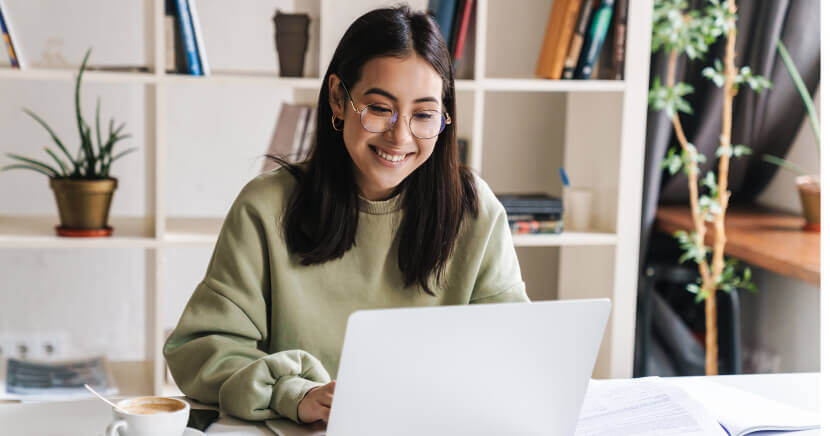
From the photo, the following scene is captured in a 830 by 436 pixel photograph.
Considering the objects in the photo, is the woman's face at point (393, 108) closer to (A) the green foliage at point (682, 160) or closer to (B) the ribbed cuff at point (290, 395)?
(B) the ribbed cuff at point (290, 395)

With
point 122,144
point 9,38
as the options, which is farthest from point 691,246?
point 9,38

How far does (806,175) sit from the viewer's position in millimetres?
2732

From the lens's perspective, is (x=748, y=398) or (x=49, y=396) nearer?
(x=748, y=398)

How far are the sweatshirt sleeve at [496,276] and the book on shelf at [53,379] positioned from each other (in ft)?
Result: 3.74

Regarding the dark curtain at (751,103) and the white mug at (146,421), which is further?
the dark curtain at (751,103)

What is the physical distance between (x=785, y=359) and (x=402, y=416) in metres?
2.28

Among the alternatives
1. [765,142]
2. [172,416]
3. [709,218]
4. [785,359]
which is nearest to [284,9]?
[709,218]

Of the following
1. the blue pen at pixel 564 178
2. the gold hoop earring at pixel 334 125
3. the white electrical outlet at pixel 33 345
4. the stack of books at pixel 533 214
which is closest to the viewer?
the gold hoop earring at pixel 334 125

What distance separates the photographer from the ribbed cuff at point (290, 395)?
108cm

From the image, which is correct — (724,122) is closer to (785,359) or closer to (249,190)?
(785,359)

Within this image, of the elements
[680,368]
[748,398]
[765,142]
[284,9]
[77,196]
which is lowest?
[680,368]

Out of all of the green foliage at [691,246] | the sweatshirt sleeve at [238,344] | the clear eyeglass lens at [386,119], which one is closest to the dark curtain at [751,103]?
the green foliage at [691,246]

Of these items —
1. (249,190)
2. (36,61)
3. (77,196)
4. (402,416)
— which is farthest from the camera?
(36,61)

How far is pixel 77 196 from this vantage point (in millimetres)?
2066
